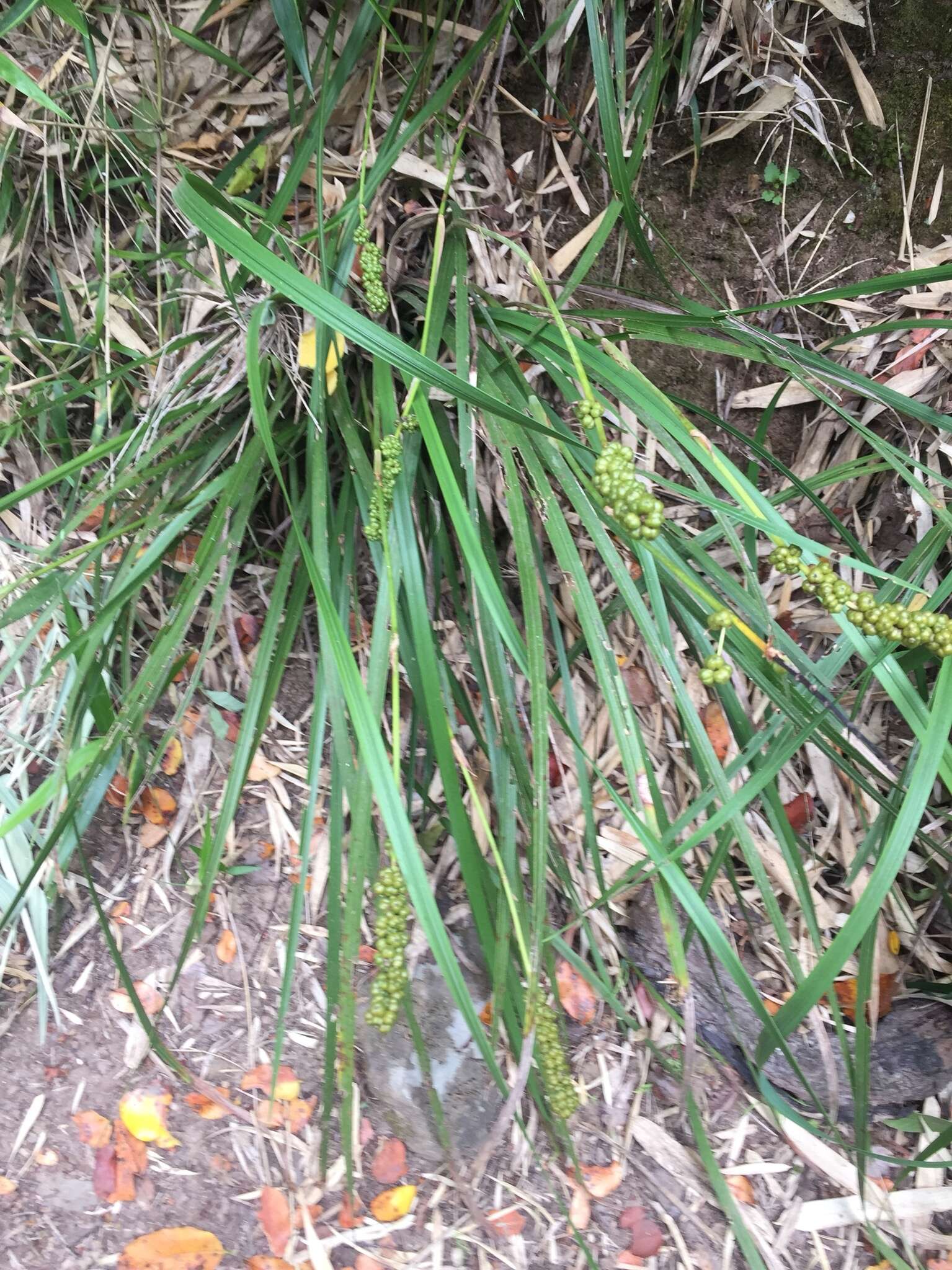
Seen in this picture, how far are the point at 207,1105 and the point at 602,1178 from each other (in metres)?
0.58

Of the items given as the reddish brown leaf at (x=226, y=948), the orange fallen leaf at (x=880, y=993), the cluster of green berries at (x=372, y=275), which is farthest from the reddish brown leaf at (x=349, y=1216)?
the cluster of green berries at (x=372, y=275)

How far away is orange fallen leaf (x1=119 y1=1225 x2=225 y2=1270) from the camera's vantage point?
3.45ft

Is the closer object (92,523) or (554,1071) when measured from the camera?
(554,1071)

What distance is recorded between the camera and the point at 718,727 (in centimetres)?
122

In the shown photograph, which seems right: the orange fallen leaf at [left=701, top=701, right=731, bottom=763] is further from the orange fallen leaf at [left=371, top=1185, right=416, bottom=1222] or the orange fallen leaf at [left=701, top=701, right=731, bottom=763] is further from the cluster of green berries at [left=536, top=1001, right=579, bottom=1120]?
the orange fallen leaf at [left=371, top=1185, right=416, bottom=1222]

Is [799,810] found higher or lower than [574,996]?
higher

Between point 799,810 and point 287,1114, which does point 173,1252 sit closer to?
point 287,1114

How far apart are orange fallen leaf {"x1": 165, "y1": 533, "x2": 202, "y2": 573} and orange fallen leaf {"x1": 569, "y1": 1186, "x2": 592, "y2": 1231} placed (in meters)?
1.08

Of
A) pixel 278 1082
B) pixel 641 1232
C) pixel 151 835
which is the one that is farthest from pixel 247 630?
pixel 641 1232

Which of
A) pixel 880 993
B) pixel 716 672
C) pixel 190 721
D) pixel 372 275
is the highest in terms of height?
pixel 372 275

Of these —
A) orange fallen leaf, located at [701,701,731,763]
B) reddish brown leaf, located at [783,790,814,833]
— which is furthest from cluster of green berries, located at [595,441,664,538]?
reddish brown leaf, located at [783,790,814,833]

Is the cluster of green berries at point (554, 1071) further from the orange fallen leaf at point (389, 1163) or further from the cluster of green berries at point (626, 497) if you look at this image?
the cluster of green berries at point (626, 497)

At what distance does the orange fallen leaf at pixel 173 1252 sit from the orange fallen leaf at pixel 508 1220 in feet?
1.23

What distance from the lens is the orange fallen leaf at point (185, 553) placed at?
119cm
